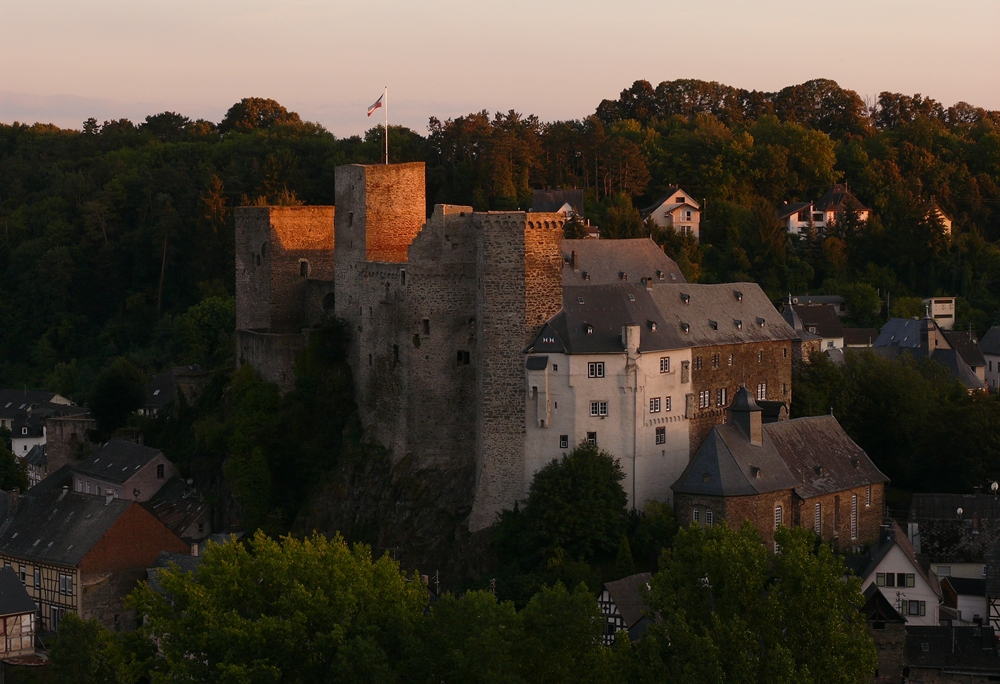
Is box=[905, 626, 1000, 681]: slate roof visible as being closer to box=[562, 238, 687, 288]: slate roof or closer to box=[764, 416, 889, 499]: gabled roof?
box=[764, 416, 889, 499]: gabled roof

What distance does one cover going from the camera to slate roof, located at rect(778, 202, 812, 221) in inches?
3578

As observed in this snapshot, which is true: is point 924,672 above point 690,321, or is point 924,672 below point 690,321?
below

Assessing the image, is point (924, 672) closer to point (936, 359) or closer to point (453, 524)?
point (453, 524)

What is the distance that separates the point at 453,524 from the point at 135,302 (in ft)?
151

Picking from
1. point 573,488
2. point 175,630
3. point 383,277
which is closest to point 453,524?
point 573,488

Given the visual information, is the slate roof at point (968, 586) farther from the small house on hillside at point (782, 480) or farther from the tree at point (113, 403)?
the tree at point (113, 403)

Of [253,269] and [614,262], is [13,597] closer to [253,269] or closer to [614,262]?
[253,269]

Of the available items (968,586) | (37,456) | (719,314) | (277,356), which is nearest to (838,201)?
(719,314)

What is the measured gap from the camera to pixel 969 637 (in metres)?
48.3

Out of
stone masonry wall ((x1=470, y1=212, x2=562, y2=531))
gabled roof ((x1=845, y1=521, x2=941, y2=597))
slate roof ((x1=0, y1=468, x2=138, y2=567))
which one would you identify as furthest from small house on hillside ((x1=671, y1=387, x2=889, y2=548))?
slate roof ((x1=0, y1=468, x2=138, y2=567))

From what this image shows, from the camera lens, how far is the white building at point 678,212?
89.5 m

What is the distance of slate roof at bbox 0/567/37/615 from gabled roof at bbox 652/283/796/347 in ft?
73.3

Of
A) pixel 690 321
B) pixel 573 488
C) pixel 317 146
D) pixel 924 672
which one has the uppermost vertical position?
pixel 317 146

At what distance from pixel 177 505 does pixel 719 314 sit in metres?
21.1
